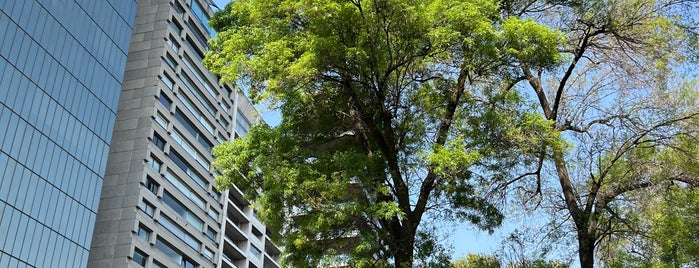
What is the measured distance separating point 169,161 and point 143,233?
6196 mm

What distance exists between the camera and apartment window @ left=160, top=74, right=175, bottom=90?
5309cm

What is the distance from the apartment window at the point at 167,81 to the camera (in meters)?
53.1

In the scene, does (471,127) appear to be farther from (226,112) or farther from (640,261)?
(226,112)

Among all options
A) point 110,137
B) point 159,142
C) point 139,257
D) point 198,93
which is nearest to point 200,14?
point 198,93

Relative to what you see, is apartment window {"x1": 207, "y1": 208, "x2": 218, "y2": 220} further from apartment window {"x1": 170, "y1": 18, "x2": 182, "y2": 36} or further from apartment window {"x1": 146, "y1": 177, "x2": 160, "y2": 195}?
apartment window {"x1": 170, "y1": 18, "x2": 182, "y2": 36}

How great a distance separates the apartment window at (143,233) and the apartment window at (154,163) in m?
4.43

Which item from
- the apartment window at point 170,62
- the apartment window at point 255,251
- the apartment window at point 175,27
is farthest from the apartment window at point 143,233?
the apartment window at point 255,251

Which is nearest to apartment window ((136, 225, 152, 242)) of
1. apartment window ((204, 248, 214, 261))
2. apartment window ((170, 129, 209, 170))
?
apartment window ((204, 248, 214, 261))

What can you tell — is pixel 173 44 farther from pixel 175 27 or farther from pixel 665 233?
pixel 665 233

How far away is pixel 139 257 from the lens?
152ft

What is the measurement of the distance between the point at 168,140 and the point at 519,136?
42.3 meters

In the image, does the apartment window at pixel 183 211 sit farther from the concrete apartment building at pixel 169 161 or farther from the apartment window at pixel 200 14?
the apartment window at pixel 200 14

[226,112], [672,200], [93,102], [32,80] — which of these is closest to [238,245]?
[226,112]

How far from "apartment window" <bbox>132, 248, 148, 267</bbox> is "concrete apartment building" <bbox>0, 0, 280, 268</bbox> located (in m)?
0.06
